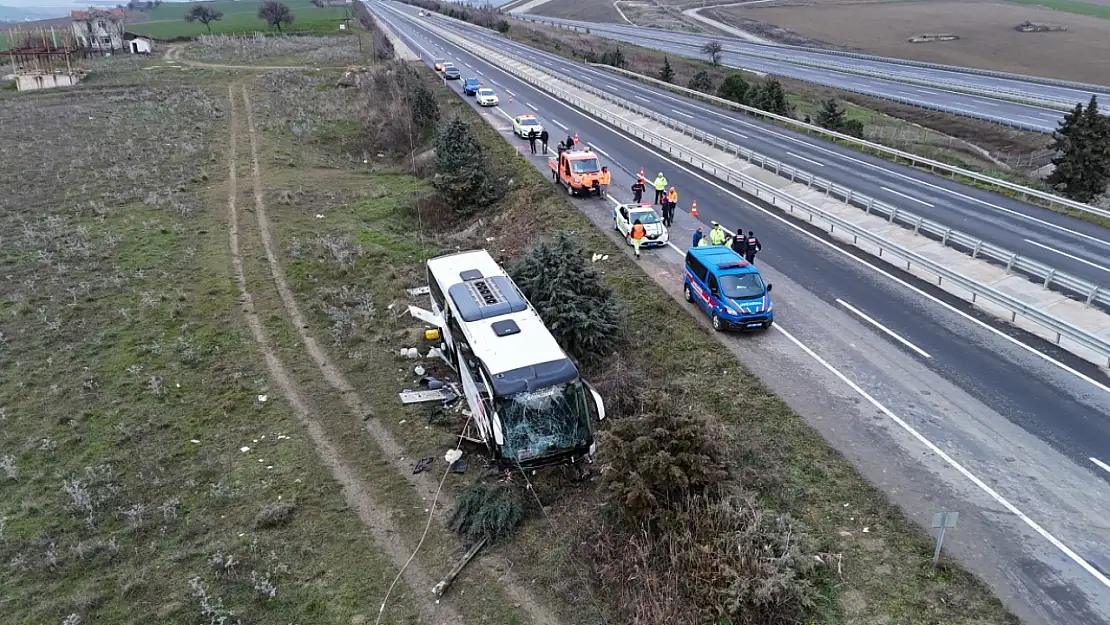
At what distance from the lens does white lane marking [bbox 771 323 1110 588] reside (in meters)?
10.8

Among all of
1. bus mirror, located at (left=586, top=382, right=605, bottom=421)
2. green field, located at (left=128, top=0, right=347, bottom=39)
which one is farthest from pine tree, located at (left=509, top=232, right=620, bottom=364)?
green field, located at (left=128, top=0, right=347, bottom=39)

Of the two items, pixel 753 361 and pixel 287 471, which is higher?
pixel 753 361

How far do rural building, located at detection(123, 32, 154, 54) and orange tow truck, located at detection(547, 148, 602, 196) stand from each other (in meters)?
83.6

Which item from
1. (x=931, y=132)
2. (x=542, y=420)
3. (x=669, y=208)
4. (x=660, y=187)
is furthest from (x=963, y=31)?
(x=542, y=420)

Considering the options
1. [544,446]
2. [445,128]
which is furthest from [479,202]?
[544,446]

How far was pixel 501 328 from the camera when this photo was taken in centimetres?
1504

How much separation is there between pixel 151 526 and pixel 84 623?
2296 mm

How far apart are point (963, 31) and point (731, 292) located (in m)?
104

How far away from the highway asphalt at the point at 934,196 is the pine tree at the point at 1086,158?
20.4 feet

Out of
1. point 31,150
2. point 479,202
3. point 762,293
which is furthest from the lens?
point 31,150

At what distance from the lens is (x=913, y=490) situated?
1265 centimetres

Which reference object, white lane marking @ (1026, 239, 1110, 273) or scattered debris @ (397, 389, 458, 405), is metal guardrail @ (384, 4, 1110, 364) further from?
scattered debris @ (397, 389, 458, 405)

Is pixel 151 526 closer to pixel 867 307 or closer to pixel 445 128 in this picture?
pixel 867 307

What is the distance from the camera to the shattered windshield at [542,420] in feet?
43.8
